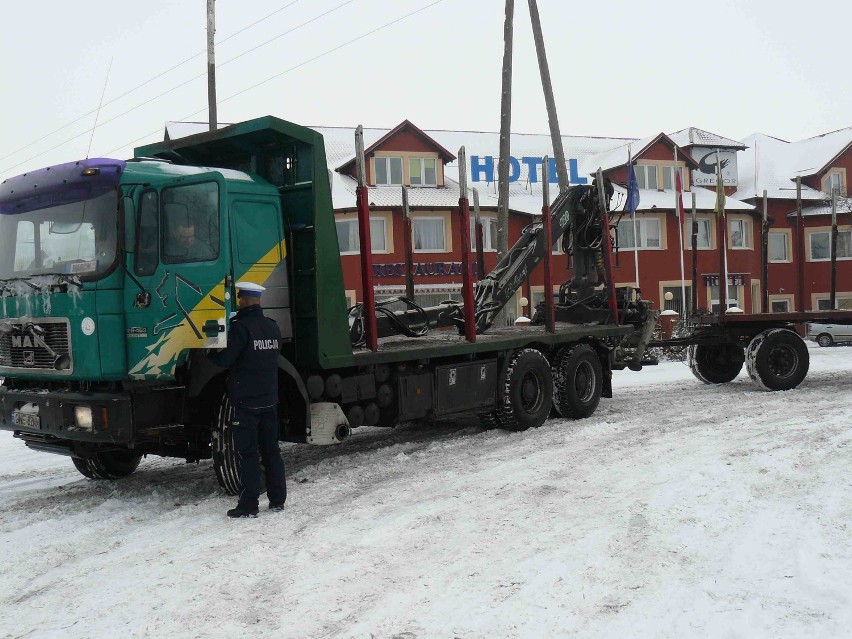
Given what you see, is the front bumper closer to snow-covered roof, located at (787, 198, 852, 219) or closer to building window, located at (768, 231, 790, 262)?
snow-covered roof, located at (787, 198, 852, 219)

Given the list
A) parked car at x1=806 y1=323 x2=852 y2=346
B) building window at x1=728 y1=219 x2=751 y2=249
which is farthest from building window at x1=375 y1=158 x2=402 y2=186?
parked car at x1=806 y1=323 x2=852 y2=346

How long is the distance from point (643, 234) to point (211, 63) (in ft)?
68.6

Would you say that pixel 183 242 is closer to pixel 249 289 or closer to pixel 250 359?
pixel 249 289

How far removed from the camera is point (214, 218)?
7.18 meters

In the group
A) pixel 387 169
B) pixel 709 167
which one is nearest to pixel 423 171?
pixel 387 169

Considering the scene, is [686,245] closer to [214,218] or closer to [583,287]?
[583,287]

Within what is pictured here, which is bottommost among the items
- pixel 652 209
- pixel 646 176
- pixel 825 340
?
pixel 825 340

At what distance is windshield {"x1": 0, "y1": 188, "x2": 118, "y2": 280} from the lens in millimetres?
7047

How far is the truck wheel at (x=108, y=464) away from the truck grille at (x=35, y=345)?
136cm

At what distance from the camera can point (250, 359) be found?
266 inches

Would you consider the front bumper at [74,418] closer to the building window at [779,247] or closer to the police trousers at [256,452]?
the police trousers at [256,452]

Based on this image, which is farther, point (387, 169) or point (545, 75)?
point (387, 169)

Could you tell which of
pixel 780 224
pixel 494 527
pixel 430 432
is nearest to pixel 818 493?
pixel 494 527

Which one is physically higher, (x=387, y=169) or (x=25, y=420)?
(x=387, y=169)
